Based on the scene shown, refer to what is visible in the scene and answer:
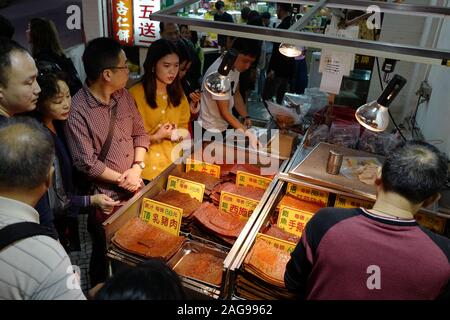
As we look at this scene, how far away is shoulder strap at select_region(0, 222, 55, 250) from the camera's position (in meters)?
1.42

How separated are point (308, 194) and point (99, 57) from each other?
1.90 metres

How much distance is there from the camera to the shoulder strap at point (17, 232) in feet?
4.66

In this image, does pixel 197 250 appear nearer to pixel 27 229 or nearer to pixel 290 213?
pixel 290 213

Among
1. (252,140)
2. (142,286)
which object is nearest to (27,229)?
(142,286)

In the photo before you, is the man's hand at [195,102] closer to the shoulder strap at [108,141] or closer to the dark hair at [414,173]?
the shoulder strap at [108,141]

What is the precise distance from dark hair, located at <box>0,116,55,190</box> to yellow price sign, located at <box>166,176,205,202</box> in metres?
1.49

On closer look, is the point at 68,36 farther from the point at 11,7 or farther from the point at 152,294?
the point at 152,294

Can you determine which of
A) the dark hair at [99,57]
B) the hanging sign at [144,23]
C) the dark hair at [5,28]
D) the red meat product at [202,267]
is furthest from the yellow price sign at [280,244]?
the hanging sign at [144,23]

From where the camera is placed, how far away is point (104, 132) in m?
2.92

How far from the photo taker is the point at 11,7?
31.0 feet

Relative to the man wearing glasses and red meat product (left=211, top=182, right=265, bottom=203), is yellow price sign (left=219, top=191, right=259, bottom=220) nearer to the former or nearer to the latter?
red meat product (left=211, top=182, right=265, bottom=203)

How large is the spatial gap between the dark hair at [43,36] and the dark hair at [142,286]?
4.07 metres

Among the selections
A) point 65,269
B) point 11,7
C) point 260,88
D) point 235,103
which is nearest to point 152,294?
point 65,269

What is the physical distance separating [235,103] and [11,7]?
810 cm
